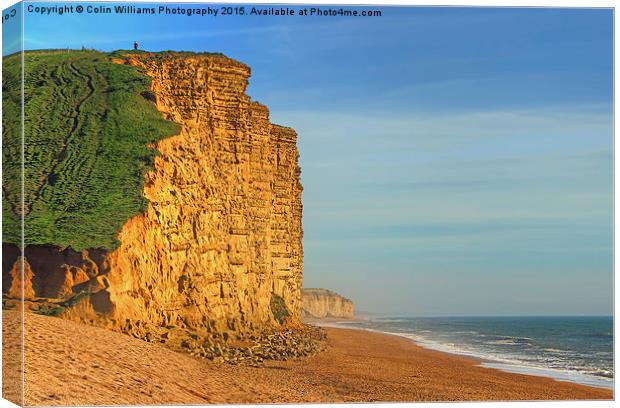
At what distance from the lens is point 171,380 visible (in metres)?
20.8

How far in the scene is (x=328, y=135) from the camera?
2745 cm

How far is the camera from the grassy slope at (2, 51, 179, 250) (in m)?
25.0

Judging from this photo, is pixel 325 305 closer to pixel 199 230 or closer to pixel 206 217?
pixel 206 217

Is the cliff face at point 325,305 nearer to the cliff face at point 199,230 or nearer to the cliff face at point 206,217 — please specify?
the cliff face at point 199,230

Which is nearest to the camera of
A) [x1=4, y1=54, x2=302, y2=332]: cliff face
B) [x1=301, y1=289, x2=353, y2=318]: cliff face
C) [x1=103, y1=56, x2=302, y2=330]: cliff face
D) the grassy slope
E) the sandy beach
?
the sandy beach

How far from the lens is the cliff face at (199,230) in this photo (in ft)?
83.9

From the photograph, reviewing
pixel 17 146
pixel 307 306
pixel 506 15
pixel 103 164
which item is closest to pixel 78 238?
pixel 103 164

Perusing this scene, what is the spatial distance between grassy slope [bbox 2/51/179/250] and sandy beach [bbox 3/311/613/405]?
3479 mm

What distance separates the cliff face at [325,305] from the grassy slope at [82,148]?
91208mm

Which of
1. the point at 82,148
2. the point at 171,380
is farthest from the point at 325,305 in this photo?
the point at 171,380

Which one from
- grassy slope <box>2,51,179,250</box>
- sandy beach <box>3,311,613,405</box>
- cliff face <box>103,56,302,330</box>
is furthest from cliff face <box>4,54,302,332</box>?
sandy beach <box>3,311,613,405</box>

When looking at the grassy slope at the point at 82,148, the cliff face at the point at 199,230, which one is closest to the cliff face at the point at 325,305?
the cliff face at the point at 199,230

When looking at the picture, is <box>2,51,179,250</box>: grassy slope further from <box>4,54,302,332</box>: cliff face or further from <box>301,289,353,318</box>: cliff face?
<box>301,289,353,318</box>: cliff face

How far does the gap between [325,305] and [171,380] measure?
104024 millimetres
